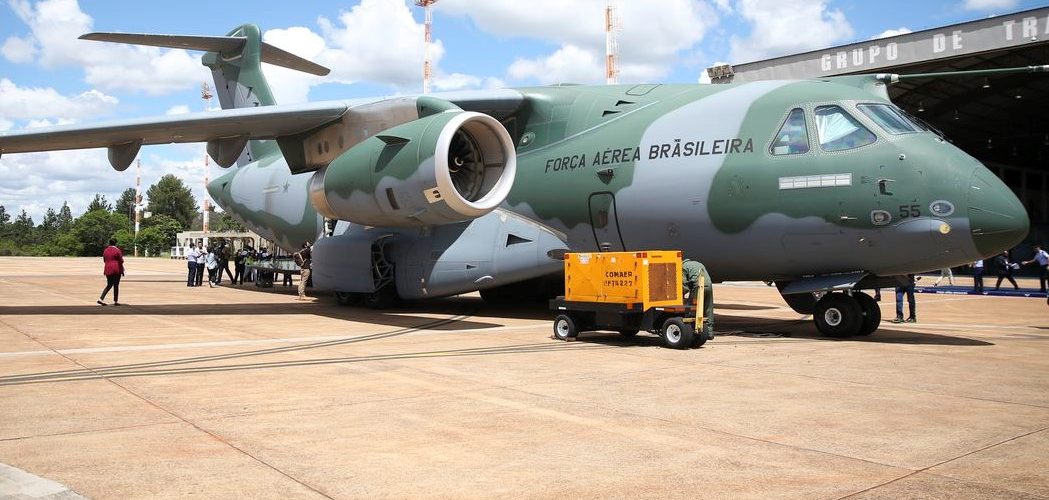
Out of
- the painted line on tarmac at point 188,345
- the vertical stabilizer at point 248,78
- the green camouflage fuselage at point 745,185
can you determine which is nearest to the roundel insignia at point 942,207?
the green camouflage fuselage at point 745,185

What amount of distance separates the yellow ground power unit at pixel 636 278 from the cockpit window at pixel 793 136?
209cm

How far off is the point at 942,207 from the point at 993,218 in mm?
559

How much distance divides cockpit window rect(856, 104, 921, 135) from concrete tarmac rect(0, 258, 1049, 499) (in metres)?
2.72

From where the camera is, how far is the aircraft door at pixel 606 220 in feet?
41.0

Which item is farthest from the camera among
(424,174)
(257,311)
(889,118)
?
(257,311)

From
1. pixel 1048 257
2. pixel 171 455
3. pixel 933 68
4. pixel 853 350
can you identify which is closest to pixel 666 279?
pixel 853 350

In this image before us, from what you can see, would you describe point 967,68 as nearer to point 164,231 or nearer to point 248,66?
point 248,66

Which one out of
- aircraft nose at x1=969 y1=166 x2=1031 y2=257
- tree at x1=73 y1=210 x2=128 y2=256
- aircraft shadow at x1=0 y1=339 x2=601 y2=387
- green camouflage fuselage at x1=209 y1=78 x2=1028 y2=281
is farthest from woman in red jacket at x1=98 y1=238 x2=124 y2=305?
tree at x1=73 y1=210 x2=128 y2=256

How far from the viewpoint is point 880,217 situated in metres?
10.1

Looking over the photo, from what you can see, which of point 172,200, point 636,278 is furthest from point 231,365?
point 172,200

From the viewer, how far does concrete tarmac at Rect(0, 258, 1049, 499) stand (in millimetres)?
4223

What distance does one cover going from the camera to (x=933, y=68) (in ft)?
93.6

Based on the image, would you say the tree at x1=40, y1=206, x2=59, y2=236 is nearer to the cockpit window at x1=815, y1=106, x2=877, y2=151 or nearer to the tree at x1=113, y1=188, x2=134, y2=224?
the tree at x1=113, y1=188, x2=134, y2=224

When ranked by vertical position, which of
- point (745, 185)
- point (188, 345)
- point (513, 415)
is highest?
point (745, 185)
